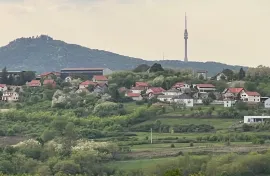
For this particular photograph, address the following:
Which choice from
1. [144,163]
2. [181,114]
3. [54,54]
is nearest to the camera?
[144,163]

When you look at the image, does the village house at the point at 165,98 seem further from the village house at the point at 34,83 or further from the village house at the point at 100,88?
the village house at the point at 34,83

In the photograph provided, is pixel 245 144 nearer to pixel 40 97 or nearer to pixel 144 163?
pixel 144 163

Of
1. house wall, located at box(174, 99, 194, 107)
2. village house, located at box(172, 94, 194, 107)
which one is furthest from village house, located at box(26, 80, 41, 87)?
house wall, located at box(174, 99, 194, 107)

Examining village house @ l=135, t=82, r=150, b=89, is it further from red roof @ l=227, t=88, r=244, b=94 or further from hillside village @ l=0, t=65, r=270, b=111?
red roof @ l=227, t=88, r=244, b=94

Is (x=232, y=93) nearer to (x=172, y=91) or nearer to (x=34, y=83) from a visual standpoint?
(x=172, y=91)

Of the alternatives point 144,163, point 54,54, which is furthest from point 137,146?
point 54,54

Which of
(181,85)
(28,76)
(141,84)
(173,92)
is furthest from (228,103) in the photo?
(28,76)
